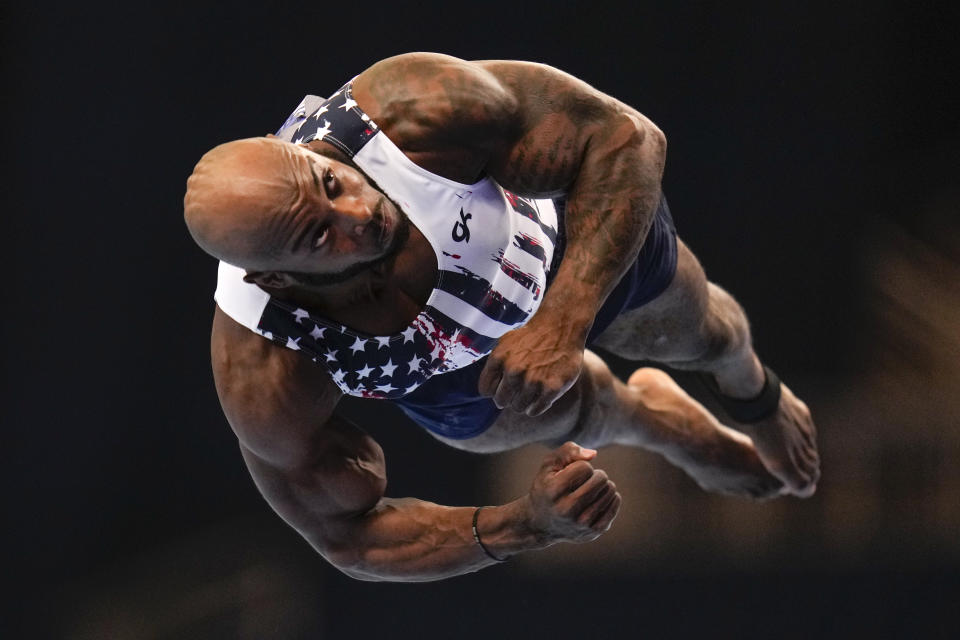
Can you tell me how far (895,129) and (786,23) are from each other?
18.9 inches

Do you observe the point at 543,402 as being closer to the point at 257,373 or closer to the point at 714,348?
the point at 257,373

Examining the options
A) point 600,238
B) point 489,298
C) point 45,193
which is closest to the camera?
point 600,238

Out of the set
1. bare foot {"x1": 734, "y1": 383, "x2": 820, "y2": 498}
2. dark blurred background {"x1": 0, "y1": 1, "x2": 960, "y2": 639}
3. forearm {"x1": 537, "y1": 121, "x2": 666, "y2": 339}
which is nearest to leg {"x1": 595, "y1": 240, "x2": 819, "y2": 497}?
bare foot {"x1": 734, "y1": 383, "x2": 820, "y2": 498}

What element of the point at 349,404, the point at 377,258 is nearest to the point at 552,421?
the point at 377,258

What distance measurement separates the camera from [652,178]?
6.45 feet

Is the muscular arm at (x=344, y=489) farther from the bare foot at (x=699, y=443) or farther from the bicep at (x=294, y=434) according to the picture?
the bare foot at (x=699, y=443)

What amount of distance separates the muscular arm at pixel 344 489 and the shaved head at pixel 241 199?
0.24 m

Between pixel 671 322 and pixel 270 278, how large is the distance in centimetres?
91

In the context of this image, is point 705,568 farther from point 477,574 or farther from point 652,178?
point 652,178

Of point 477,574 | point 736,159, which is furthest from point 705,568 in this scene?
point 736,159

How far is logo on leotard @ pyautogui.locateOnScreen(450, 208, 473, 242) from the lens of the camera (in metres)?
1.97

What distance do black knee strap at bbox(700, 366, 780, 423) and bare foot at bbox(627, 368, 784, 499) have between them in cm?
5

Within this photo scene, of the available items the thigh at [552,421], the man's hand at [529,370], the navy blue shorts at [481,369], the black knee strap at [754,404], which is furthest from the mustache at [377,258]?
the black knee strap at [754,404]

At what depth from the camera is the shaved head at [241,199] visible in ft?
5.67
